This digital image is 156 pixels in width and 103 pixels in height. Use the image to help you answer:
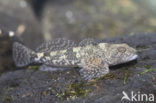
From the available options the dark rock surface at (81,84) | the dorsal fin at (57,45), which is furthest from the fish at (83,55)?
the dark rock surface at (81,84)

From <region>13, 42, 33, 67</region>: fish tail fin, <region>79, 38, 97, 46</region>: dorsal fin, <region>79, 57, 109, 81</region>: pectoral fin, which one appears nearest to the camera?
<region>79, 57, 109, 81</region>: pectoral fin

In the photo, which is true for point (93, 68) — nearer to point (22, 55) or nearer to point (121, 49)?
point (121, 49)

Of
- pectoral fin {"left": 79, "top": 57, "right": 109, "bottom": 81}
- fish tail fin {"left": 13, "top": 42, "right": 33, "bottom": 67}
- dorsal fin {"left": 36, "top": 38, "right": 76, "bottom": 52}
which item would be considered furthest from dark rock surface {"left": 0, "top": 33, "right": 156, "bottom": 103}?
dorsal fin {"left": 36, "top": 38, "right": 76, "bottom": 52}

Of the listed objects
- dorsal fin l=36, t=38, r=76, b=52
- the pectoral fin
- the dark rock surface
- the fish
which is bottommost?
the dark rock surface

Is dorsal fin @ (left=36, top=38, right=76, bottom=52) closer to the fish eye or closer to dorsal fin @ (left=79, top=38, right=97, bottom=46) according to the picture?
dorsal fin @ (left=79, top=38, right=97, bottom=46)

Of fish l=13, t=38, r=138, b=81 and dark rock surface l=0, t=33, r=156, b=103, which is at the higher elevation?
fish l=13, t=38, r=138, b=81

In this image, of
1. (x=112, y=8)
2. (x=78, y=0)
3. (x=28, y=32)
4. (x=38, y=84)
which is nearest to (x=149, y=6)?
(x=112, y=8)

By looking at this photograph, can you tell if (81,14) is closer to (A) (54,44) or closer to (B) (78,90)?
(A) (54,44)

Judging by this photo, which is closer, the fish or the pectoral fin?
the pectoral fin
